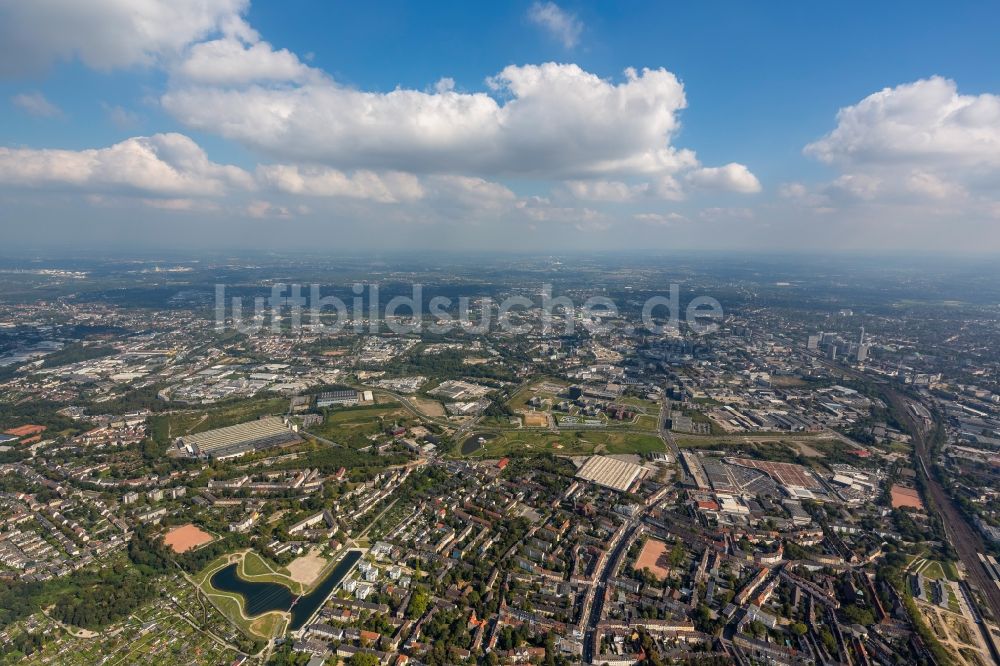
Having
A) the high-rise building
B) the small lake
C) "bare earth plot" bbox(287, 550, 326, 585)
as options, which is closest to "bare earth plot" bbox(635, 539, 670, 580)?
the small lake

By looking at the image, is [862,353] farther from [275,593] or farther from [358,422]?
[275,593]

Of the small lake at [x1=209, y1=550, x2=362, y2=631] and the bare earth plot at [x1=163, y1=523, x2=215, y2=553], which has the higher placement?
the bare earth plot at [x1=163, y1=523, x2=215, y2=553]

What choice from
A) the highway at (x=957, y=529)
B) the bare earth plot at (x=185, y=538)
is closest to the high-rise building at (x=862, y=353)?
the highway at (x=957, y=529)

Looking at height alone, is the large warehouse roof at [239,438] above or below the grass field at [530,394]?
below

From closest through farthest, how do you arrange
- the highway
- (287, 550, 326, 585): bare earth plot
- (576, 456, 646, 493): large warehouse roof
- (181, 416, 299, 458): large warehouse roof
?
the highway < (287, 550, 326, 585): bare earth plot < (576, 456, 646, 493): large warehouse roof < (181, 416, 299, 458): large warehouse roof

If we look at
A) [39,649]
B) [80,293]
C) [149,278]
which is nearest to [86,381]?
[39,649]

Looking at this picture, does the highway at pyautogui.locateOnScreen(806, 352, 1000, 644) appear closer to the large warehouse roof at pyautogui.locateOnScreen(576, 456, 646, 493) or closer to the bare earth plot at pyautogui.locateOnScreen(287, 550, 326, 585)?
the large warehouse roof at pyautogui.locateOnScreen(576, 456, 646, 493)

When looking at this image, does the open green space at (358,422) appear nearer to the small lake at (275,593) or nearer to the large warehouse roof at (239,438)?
the large warehouse roof at (239,438)
